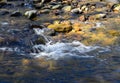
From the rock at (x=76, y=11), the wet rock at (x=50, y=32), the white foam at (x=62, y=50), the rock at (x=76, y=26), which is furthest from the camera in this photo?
the rock at (x=76, y=11)

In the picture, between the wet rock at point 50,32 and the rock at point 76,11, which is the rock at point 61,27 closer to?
the wet rock at point 50,32

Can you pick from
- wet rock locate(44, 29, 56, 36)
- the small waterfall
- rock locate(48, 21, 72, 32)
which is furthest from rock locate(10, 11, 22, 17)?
the small waterfall

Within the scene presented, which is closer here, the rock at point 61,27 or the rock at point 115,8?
the rock at point 61,27

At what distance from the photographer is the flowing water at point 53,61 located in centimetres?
752

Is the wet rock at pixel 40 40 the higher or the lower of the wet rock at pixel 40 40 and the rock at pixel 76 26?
the higher

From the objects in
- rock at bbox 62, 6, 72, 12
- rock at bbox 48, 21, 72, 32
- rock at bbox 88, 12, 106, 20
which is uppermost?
rock at bbox 48, 21, 72, 32

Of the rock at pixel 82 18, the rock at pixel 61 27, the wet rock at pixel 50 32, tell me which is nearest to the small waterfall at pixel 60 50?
the wet rock at pixel 50 32

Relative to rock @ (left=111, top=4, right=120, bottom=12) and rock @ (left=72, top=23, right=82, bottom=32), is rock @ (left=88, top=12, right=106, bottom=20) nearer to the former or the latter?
rock @ (left=72, top=23, right=82, bottom=32)

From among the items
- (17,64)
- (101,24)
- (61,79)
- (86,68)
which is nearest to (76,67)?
(86,68)

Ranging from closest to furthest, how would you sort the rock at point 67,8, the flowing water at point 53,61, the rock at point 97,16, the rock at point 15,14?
the flowing water at point 53,61
the rock at point 97,16
the rock at point 15,14
the rock at point 67,8

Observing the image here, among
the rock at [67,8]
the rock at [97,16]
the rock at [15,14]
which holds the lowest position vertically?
the rock at [97,16]

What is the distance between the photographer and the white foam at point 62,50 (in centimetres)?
891

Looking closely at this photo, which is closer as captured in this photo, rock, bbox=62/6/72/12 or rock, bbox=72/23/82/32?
rock, bbox=72/23/82/32

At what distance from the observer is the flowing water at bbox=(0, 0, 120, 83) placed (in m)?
7.52
